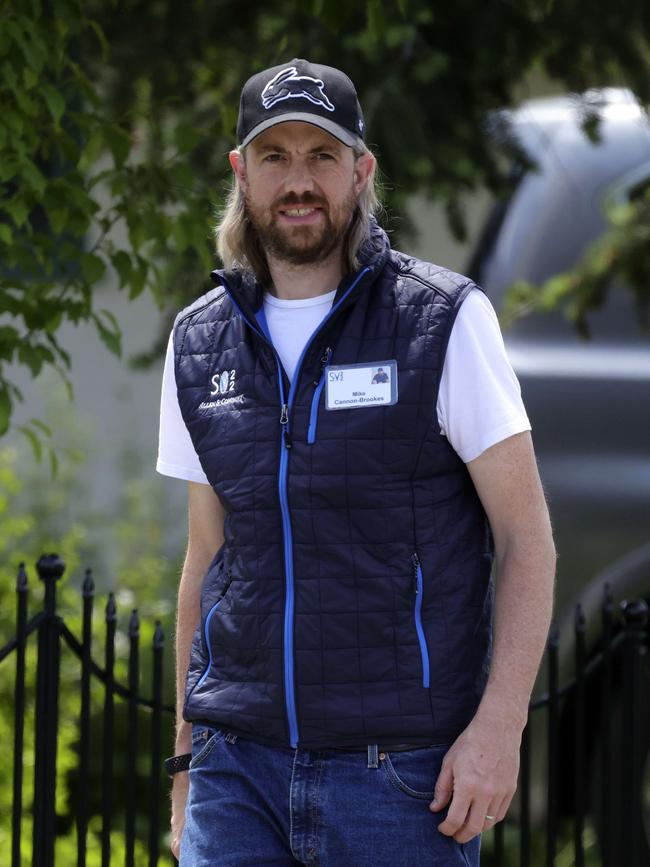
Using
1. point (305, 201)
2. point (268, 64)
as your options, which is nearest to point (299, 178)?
point (305, 201)

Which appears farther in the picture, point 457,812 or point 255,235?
point 255,235

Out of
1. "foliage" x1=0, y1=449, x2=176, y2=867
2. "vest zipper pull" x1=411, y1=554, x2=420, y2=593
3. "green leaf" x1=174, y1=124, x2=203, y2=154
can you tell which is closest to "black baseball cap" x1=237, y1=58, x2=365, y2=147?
"vest zipper pull" x1=411, y1=554, x2=420, y2=593

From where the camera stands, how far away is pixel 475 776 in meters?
Answer: 2.08

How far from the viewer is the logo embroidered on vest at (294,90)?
2309 millimetres

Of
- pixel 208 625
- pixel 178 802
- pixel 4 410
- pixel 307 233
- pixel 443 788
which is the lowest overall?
pixel 178 802

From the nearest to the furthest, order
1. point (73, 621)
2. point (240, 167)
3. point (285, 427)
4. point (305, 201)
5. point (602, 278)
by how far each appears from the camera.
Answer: point (285, 427)
point (305, 201)
point (240, 167)
point (73, 621)
point (602, 278)

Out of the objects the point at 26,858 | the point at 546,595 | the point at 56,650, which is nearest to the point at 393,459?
the point at 546,595

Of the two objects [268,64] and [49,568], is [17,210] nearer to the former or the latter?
[49,568]

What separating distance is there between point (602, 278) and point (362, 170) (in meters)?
2.28

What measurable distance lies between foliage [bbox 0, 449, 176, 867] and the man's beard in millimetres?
1518

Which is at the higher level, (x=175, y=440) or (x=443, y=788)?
(x=175, y=440)

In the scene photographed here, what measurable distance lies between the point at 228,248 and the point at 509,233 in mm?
2435

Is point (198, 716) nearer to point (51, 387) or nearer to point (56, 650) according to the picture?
point (56, 650)

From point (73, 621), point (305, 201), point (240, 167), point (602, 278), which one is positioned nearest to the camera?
point (305, 201)
